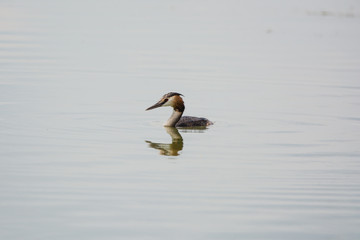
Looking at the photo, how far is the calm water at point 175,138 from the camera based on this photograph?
7.99 m

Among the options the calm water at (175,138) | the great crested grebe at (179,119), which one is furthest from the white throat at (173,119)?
the calm water at (175,138)

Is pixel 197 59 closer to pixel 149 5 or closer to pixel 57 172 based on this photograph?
pixel 57 172

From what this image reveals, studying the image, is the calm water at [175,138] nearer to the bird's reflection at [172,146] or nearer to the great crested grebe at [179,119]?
the bird's reflection at [172,146]

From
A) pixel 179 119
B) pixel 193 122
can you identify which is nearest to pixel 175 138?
pixel 193 122

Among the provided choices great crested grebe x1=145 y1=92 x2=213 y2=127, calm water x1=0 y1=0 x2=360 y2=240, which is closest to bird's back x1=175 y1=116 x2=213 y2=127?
great crested grebe x1=145 y1=92 x2=213 y2=127

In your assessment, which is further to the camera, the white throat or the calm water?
the white throat

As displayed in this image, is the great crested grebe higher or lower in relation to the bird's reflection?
higher

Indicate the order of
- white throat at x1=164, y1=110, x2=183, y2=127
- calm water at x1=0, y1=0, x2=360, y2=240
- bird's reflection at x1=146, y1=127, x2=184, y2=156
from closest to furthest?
calm water at x1=0, y1=0, x2=360, y2=240 < bird's reflection at x1=146, y1=127, x2=184, y2=156 < white throat at x1=164, y1=110, x2=183, y2=127

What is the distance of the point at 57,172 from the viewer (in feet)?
31.7

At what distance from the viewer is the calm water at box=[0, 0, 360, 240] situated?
799cm

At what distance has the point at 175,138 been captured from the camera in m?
12.9

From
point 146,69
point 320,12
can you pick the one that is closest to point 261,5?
point 320,12

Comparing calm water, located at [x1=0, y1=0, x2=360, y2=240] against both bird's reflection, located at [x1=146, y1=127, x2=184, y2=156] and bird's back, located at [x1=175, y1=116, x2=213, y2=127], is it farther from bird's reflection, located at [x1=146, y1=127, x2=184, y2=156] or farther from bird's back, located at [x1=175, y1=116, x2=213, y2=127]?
bird's back, located at [x1=175, y1=116, x2=213, y2=127]

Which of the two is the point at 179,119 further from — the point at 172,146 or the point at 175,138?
the point at 172,146
